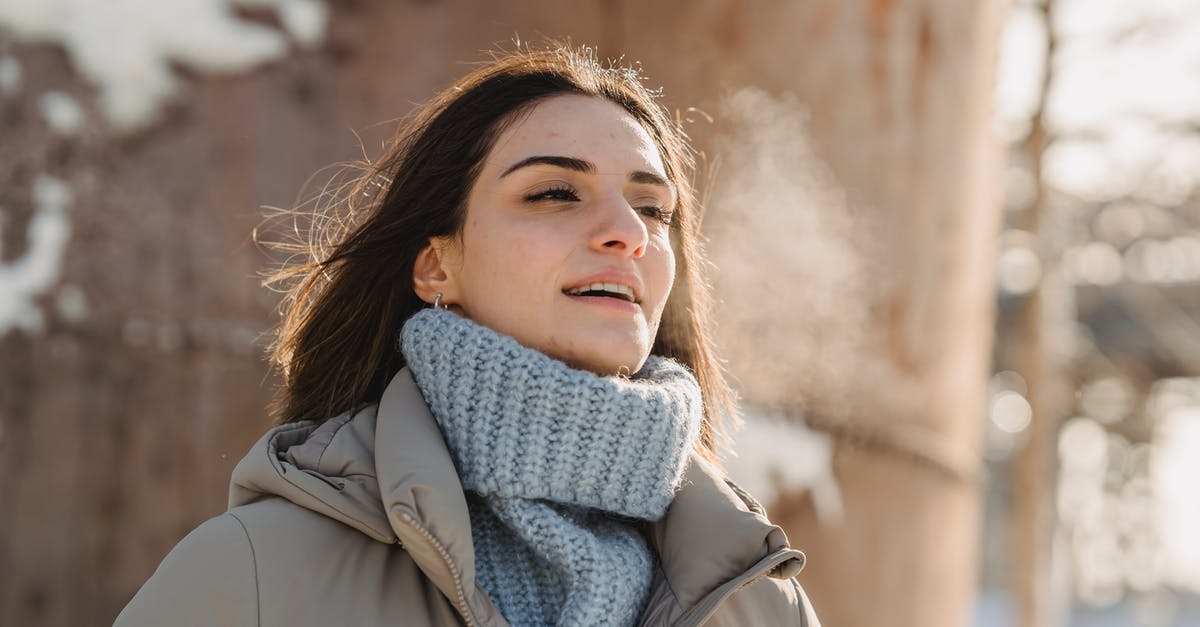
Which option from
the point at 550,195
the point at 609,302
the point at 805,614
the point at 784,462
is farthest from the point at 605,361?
the point at 784,462

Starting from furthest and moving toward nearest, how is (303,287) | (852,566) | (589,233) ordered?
(852,566) → (303,287) → (589,233)

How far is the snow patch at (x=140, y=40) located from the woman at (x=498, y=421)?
0.74m

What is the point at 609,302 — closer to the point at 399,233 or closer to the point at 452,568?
the point at 399,233

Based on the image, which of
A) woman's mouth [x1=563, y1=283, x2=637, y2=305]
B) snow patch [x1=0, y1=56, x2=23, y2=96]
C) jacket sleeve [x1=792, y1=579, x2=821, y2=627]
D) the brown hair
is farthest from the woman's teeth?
snow patch [x1=0, y1=56, x2=23, y2=96]

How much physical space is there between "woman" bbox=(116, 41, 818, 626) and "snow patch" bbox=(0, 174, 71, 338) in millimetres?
652

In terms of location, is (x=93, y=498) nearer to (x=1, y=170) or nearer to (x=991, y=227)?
(x=1, y=170)

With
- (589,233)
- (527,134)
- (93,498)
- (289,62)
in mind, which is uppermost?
(289,62)

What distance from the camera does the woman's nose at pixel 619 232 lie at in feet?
6.33

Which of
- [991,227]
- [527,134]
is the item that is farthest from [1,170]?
[991,227]

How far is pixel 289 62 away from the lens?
288 centimetres

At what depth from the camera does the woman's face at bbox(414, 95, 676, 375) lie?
75.6 inches

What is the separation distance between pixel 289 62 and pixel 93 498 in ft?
3.34

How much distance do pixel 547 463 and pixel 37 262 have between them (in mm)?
1334

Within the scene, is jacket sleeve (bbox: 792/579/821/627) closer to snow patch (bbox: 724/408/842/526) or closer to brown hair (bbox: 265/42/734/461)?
brown hair (bbox: 265/42/734/461)
